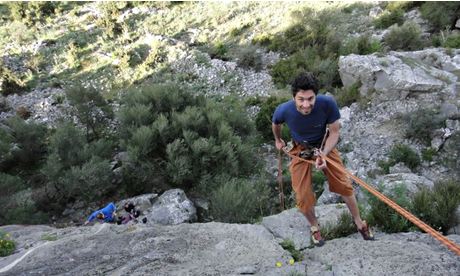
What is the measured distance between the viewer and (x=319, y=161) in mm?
3158

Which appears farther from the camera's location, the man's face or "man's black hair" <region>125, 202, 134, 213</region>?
"man's black hair" <region>125, 202, 134, 213</region>

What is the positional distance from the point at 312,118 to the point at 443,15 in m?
13.4

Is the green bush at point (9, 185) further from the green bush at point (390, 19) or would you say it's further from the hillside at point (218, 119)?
the green bush at point (390, 19)

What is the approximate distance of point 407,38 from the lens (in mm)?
12734

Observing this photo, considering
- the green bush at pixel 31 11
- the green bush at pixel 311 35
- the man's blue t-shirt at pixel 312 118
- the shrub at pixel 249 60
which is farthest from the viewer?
the green bush at pixel 31 11

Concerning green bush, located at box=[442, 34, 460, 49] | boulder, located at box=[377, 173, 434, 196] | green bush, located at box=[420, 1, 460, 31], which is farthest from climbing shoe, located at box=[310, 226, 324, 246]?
green bush, located at box=[420, 1, 460, 31]

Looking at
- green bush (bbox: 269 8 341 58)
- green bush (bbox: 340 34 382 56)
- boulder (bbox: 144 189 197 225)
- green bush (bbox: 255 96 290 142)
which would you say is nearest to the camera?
boulder (bbox: 144 189 197 225)

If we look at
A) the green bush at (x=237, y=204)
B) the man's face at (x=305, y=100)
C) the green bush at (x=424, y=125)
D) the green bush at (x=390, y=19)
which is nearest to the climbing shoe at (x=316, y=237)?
the man's face at (x=305, y=100)

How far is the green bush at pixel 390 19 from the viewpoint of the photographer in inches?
568

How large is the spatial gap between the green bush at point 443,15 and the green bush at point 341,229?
42.1ft

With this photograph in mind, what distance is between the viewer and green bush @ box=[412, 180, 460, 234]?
379cm

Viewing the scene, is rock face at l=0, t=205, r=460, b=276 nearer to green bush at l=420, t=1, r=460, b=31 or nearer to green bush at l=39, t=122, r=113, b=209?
green bush at l=39, t=122, r=113, b=209

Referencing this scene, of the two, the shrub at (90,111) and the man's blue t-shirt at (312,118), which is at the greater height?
the man's blue t-shirt at (312,118)

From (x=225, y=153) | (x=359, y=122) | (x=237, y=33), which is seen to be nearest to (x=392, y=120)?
(x=359, y=122)
